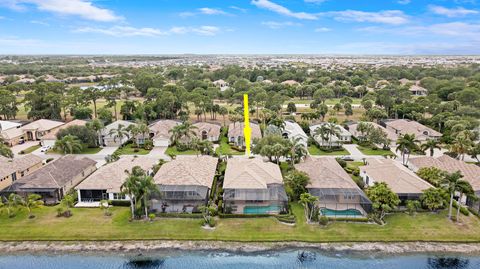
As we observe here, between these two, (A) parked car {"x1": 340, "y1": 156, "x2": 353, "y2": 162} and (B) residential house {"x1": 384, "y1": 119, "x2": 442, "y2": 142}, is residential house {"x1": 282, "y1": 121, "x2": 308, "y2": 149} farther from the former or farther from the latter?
(B) residential house {"x1": 384, "y1": 119, "x2": 442, "y2": 142}

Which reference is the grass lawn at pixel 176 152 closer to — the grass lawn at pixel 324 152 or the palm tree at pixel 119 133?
the palm tree at pixel 119 133

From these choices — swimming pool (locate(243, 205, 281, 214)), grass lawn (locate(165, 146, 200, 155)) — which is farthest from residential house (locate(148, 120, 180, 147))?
swimming pool (locate(243, 205, 281, 214))

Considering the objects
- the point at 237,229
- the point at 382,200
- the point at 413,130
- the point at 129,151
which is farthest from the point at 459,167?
the point at 129,151

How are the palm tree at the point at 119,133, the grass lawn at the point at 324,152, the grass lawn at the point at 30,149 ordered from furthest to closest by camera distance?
the grass lawn at the point at 30,149
the palm tree at the point at 119,133
the grass lawn at the point at 324,152

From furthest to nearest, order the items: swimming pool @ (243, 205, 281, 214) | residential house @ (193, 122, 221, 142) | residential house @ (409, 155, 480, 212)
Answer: residential house @ (193, 122, 221, 142), residential house @ (409, 155, 480, 212), swimming pool @ (243, 205, 281, 214)

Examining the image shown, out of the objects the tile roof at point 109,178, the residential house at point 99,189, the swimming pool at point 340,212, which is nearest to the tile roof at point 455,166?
the swimming pool at point 340,212

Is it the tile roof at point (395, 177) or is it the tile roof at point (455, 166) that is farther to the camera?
the tile roof at point (455, 166)
